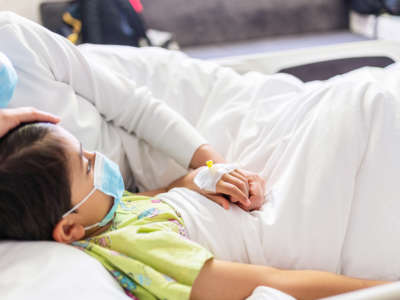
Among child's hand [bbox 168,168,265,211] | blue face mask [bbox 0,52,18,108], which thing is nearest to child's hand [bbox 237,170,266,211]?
child's hand [bbox 168,168,265,211]

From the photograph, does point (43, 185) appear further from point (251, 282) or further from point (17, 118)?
point (251, 282)

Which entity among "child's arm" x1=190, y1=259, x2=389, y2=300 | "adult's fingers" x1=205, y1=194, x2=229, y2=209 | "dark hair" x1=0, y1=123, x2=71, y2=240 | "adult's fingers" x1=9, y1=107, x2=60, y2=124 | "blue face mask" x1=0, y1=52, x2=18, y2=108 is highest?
"blue face mask" x1=0, y1=52, x2=18, y2=108

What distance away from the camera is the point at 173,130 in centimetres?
117

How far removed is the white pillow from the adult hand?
24 cm

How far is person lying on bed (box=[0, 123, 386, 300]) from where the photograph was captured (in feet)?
2.59

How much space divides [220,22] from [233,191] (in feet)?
6.11

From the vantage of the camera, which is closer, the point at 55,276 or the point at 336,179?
the point at 55,276

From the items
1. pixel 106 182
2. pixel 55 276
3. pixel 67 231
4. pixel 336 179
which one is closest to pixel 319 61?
pixel 336 179

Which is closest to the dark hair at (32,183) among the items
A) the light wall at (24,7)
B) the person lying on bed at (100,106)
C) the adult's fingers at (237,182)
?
the person lying on bed at (100,106)

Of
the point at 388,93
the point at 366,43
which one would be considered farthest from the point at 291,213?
the point at 366,43

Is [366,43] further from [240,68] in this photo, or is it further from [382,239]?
[382,239]

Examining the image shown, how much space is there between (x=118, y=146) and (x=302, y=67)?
110cm

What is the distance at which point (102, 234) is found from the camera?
899 mm

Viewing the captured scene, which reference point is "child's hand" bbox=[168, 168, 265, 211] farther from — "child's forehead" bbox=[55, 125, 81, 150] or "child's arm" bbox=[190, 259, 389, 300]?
"child's forehead" bbox=[55, 125, 81, 150]
